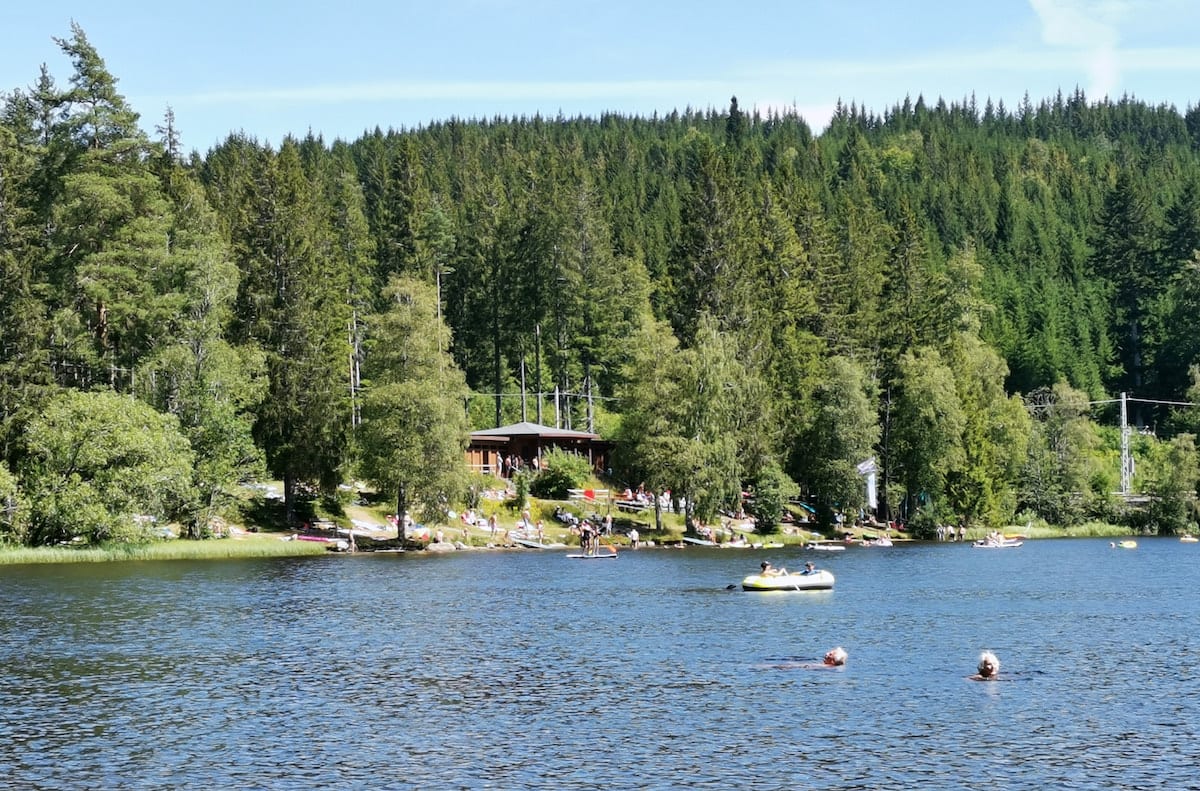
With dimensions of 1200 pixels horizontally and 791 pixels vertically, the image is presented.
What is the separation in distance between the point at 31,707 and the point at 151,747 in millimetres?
6164

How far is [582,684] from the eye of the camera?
3762 cm

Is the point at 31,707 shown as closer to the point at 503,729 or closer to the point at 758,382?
the point at 503,729

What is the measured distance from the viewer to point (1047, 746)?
29.5m

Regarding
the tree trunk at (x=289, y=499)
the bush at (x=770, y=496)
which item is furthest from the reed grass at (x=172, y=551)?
the bush at (x=770, y=496)

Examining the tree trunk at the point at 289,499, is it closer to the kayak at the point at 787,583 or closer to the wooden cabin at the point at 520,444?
the wooden cabin at the point at 520,444

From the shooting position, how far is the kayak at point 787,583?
62031mm

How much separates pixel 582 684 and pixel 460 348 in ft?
331

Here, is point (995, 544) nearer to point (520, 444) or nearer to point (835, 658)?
point (520, 444)

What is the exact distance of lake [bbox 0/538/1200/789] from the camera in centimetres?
2778

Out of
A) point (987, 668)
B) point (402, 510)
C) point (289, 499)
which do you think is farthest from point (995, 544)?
point (987, 668)

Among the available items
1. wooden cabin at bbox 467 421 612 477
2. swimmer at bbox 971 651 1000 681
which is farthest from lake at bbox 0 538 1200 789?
wooden cabin at bbox 467 421 612 477

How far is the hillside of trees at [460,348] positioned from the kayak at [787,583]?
2735 centimetres

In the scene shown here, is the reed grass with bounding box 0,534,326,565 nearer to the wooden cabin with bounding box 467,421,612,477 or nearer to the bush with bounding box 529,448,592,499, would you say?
the bush with bounding box 529,448,592,499

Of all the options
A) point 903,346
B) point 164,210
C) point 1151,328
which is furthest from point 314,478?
point 1151,328
